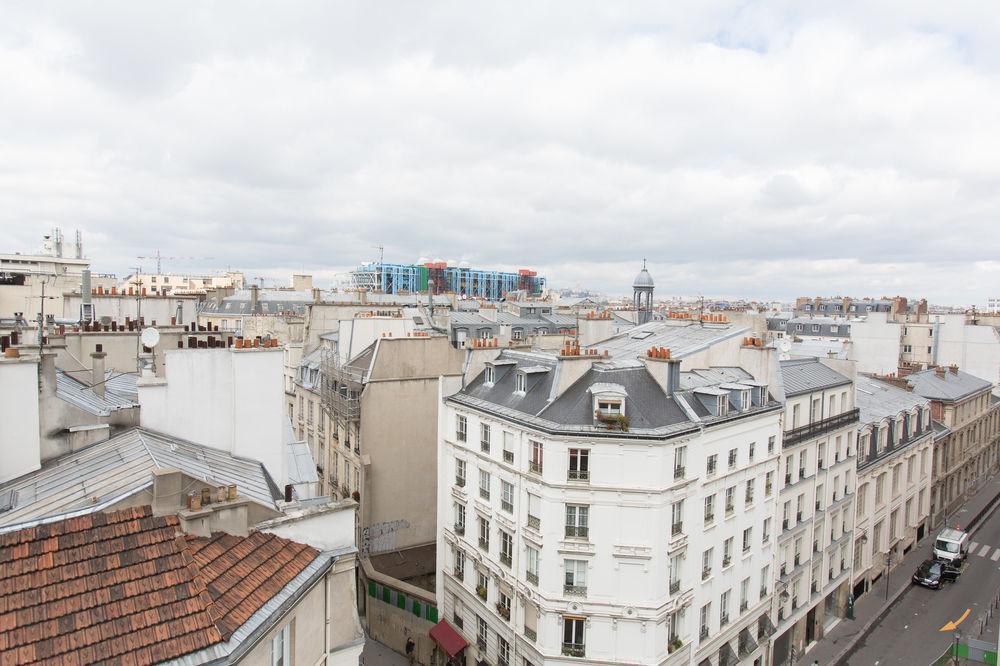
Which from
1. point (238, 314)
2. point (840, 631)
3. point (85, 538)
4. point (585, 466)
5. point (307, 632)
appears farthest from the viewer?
point (238, 314)

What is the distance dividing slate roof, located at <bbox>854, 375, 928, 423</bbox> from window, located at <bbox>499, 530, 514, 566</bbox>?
84.9ft

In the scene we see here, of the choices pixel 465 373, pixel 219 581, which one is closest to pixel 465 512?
pixel 465 373

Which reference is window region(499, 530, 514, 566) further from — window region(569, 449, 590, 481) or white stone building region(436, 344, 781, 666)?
window region(569, 449, 590, 481)

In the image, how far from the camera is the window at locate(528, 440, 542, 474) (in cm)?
2462

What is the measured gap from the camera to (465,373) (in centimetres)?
3178

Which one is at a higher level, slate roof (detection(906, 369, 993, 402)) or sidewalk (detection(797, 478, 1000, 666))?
slate roof (detection(906, 369, 993, 402))

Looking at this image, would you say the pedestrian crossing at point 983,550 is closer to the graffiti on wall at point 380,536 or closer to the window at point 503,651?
the window at point 503,651

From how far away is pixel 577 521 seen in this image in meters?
23.9

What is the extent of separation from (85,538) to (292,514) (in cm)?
356

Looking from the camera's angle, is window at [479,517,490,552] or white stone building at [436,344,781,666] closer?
white stone building at [436,344,781,666]

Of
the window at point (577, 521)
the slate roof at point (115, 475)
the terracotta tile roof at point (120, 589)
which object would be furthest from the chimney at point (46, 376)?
the window at point (577, 521)

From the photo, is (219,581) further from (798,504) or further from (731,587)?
(798,504)

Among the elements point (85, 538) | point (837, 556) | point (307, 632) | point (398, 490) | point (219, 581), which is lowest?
point (837, 556)

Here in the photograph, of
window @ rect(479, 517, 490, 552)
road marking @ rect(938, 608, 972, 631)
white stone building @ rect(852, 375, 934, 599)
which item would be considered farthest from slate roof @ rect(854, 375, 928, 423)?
window @ rect(479, 517, 490, 552)
